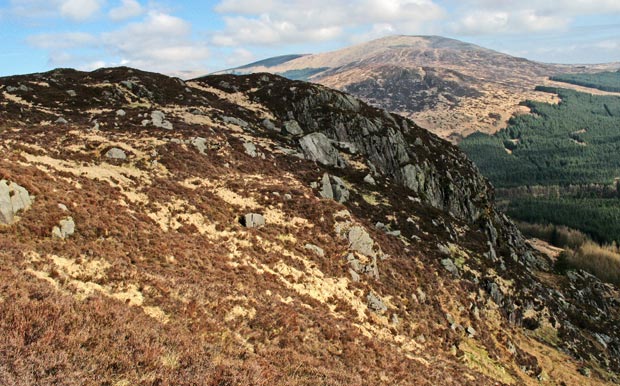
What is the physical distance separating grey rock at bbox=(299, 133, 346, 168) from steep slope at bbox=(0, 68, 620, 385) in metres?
0.39

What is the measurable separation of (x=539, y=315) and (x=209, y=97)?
79454 millimetres

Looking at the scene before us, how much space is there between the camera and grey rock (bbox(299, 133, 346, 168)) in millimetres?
64438

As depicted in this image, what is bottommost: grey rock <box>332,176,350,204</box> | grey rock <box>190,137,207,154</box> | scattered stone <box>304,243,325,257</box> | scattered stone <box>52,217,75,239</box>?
scattered stone <box>304,243,325,257</box>

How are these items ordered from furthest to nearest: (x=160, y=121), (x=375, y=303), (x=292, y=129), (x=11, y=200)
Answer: (x=292, y=129) < (x=160, y=121) < (x=375, y=303) < (x=11, y=200)

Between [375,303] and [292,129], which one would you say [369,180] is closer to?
[292,129]

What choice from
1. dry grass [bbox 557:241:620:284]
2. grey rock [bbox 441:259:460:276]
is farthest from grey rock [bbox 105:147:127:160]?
dry grass [bbox 557:241:620:284]

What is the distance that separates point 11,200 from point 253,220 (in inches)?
682

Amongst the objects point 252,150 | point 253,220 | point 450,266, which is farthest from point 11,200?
point 450,266

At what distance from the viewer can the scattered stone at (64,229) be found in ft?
67.1

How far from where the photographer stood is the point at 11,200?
815 inches

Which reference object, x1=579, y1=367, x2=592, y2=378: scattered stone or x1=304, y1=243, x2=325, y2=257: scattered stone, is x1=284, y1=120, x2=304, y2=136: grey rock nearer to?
x1=304, y1=243, x2=325, y2=257: scattered stone

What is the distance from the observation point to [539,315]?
4825 cm

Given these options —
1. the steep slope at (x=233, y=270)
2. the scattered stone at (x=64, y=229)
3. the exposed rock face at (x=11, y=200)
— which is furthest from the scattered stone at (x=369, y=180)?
the exposed rock face at (x=11, y=200)

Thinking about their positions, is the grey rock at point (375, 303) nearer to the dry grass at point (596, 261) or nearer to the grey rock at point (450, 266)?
the grey rock at point (450, 266)
